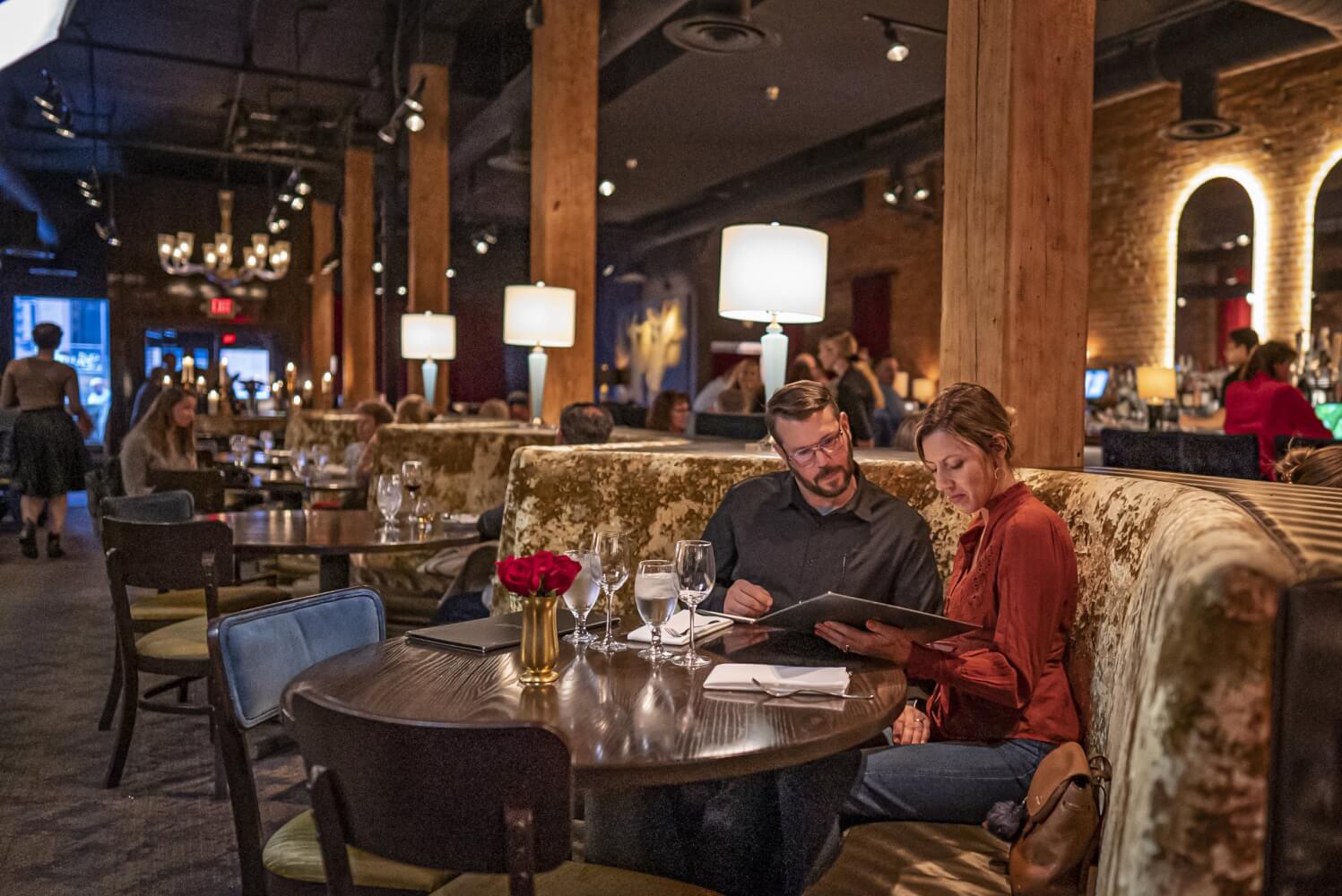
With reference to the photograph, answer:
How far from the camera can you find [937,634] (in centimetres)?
181

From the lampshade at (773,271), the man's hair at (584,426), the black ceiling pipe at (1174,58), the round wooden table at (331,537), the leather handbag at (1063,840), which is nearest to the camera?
the leather handbag at (1063,840)

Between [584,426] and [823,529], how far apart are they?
1899 mm

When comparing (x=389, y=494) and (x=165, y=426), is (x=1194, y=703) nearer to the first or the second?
(x=389, y=494)

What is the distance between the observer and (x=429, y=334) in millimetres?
7863

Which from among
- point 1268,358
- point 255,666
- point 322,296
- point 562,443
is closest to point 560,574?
point 255,666

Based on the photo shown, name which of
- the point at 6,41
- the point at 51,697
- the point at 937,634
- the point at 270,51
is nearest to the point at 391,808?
the point at 937,634

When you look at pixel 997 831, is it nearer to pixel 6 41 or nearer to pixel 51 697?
pixel 51 697

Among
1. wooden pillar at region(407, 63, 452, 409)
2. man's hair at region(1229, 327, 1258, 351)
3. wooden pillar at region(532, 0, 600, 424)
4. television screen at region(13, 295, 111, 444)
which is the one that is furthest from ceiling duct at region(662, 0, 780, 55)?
television screen at region(13, 295, 111, 444)

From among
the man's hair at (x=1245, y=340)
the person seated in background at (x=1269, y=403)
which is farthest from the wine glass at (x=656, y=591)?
the man's hair at (x=1245, y=340)

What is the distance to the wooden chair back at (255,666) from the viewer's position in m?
1.75

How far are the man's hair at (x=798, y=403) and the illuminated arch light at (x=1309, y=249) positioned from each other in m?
7.37

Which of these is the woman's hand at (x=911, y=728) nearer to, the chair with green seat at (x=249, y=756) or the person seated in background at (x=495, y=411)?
the chair with green seat at (x=249, y=756)

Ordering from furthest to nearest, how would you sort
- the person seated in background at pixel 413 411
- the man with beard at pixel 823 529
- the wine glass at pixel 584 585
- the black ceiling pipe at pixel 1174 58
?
the black ceiling pipe at pixel 1174 58, the person seated in background at pixel 413 411, the man with beard at pixel 823 529, the wine glass at pixel 584 585

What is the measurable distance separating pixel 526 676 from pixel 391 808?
0.50m
